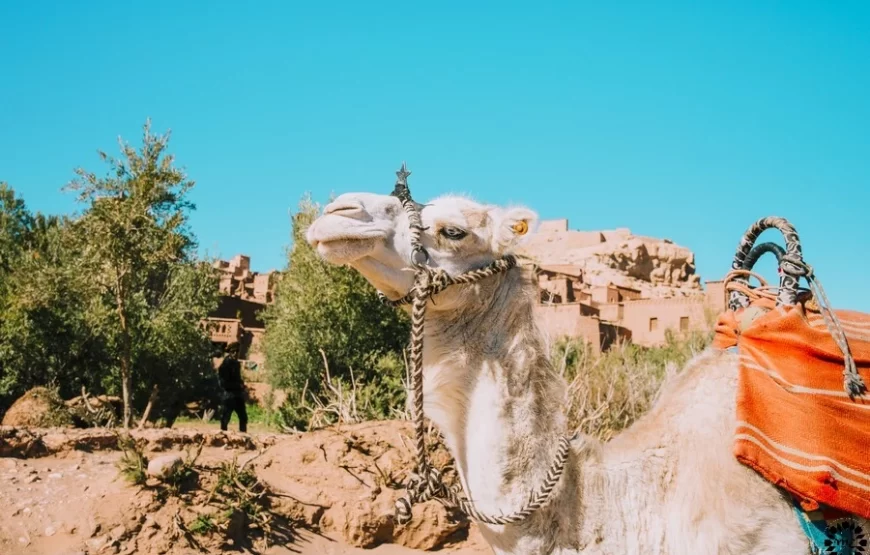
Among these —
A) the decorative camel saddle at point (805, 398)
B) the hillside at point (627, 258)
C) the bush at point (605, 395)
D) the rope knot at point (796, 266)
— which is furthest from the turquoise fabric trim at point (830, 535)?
the hillside at point (627, 258)

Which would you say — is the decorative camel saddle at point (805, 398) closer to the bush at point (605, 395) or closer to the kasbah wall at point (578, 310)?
the bush at point (605, 395)

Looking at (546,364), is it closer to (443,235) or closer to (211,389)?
(443,235)

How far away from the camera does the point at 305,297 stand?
21234 mm

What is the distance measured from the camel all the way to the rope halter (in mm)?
36

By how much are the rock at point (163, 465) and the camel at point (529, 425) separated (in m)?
7.14

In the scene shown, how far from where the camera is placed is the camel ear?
10.2ft

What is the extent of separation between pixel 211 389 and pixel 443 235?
2556 cm

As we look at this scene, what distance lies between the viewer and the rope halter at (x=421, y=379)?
9.21 ft

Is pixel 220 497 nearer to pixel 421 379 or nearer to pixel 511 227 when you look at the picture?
pixel 421 379

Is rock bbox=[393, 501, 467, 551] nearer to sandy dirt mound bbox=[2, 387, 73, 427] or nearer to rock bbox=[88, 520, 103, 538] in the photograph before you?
rock bbox=[88, 520, 103, 538]

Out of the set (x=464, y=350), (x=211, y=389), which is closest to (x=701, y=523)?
(x=464, y=350)

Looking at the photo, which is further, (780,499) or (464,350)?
(464,350)

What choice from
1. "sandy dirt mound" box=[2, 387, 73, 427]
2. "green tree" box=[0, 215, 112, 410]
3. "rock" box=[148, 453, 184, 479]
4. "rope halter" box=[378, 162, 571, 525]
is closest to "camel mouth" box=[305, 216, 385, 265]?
"rope halter" box=[378, 162, 571, 525]

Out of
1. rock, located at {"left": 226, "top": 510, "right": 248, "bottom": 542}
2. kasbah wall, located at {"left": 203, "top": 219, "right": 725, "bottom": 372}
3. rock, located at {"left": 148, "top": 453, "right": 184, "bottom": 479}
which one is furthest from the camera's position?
kasbah wall, located at {"left": 203, "top": 219, "right": 725, "bottom": 372}
